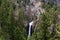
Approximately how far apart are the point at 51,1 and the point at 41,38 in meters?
41.2

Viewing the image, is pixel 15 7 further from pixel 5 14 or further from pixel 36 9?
pixel 5 14

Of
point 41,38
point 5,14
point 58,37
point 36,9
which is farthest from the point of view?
point 36,9

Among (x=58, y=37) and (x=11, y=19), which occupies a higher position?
(x=11, y=19)

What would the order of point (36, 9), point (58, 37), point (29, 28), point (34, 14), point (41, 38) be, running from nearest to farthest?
point (41, 38), point (58, 37), point (29, 28), point (34, 14), point (36, 9)

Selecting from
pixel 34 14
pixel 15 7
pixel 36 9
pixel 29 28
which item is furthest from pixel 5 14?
pixel 36 9

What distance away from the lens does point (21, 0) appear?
75.2 metres

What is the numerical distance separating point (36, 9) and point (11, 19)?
3161 centimetres

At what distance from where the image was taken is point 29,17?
62875mm

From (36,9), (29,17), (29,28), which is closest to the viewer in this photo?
(29,28)

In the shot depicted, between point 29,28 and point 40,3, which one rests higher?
point 40,3

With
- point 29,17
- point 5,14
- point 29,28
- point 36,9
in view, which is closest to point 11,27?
point 5,14

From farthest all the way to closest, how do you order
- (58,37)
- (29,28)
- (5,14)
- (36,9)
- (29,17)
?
1. (36,9)
2. (29,17)
3. (29,28)
4. (5,14)
5. (58,37)

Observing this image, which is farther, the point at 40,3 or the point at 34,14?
the point at 40,3

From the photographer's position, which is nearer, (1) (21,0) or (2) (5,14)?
(2) (5,14)
